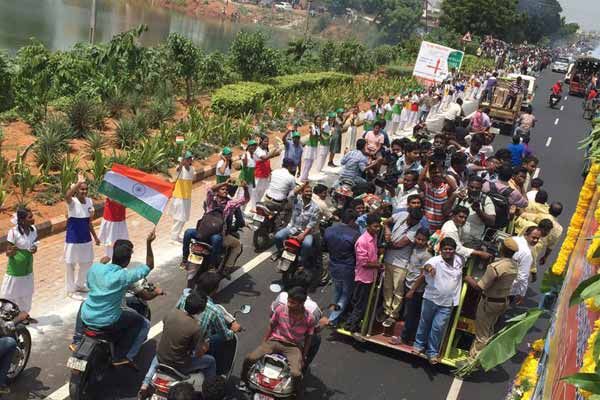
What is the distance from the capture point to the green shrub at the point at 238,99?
59.9 feet

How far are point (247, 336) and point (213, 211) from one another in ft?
5.92

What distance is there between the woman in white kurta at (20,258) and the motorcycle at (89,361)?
1.47 m

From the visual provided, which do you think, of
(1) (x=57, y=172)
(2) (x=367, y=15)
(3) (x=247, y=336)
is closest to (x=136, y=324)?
(3) (x=247, y=336)

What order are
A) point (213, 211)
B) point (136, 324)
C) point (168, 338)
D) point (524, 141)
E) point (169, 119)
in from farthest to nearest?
point (169, 119), point (524, 141), point (213, 211), point (136, 324), point (168, 338)

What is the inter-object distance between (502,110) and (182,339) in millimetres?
19758

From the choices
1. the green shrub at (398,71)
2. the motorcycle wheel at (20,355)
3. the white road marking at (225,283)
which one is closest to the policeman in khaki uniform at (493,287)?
the white road marking at (225,283)

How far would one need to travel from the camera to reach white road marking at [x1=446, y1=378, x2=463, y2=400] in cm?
704

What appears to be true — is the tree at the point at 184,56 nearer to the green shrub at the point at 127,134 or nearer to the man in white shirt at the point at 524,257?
the green shrub at the point at 127,134

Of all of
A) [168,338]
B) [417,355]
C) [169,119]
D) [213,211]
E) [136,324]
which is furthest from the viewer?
Answer: [169,119]

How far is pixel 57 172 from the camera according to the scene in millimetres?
12172

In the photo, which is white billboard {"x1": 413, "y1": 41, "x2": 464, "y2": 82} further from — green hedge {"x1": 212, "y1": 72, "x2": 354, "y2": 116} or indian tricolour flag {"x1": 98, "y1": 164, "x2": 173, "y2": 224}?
indian tricolour flag {"x1": 98, "y1": 164, "x2": 173, "y2": 224}

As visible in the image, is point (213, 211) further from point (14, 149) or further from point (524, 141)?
point (524, 141)

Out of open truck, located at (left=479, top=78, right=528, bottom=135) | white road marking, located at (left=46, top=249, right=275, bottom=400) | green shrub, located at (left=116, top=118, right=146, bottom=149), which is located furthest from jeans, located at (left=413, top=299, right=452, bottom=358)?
open truck, located at (left=479, top=78, right=528, bottom=135)

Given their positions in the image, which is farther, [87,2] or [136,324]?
[87,2]
